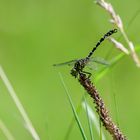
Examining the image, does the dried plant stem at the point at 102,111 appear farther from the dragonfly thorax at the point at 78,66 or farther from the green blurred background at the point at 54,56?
the green blurred background at the point at 54,56

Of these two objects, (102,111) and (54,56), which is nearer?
(102,111)

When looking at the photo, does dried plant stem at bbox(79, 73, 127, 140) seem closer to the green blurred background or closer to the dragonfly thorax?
the dragonfly thorax

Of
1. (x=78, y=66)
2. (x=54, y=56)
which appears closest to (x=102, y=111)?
(x=78, y=66)

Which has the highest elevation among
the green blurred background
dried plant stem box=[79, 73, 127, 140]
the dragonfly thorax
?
the green blurred background

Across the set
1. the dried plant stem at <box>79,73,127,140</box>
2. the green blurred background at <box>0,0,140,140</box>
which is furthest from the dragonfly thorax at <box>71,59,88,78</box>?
the green blurred background at <box>0,0,140,140</box>

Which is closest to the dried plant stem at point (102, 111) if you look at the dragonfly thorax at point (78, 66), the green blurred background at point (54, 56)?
the dragonfly thorax at point (78, 66)

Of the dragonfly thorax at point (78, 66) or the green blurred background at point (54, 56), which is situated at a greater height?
the green blurred background at point (54, 56)

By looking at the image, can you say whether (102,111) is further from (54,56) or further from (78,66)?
(54,56)

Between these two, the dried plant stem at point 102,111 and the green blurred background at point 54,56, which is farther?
the green blurred background at point 54,56

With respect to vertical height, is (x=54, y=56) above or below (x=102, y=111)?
above
